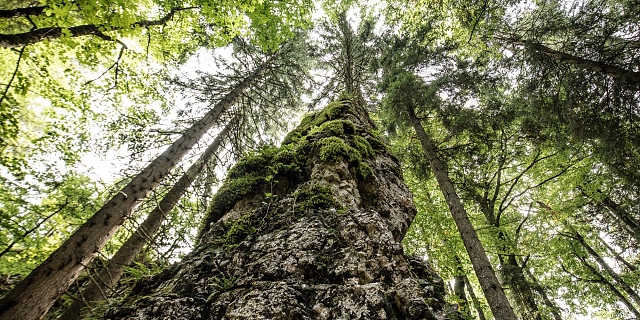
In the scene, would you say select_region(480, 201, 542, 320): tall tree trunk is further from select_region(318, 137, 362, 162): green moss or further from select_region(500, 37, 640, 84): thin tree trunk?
select_region(318, 137, 362, 162): green moss

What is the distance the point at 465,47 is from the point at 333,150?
754 centimetres

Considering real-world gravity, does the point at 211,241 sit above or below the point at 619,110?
below

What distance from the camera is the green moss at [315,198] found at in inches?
155

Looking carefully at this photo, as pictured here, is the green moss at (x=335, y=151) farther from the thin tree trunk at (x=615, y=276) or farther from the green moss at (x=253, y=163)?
the thin tree trunk at (x=615, y=276)

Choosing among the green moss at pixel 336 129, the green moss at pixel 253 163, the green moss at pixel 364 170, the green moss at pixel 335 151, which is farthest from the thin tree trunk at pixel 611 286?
the green moss at pixel 253 163

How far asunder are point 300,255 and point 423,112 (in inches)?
364

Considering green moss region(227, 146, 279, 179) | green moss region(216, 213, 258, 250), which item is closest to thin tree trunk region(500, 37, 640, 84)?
green moss region(227, 146, 279, 179)

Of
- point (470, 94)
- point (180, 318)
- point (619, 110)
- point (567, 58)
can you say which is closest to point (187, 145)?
point (180, 318)

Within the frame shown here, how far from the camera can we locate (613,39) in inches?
281

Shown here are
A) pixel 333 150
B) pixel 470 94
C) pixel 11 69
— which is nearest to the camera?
pixel 333 150

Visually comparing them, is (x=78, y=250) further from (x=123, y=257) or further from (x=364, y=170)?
(x=364, y=170)

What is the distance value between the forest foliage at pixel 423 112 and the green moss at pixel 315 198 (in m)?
2.35

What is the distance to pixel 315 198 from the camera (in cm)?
402

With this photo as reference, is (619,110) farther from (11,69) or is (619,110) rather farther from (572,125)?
Result: (11,69)
